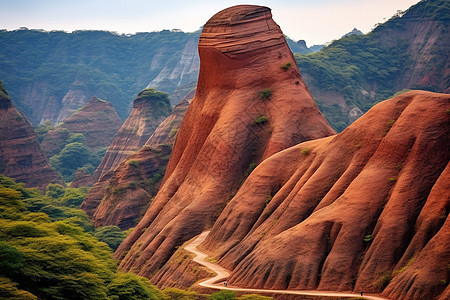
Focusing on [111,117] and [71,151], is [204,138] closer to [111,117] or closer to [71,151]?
[71,151]

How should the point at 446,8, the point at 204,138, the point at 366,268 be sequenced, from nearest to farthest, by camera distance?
1. the point at 366,268
2. the point at 204,138
3. the point at 446,8

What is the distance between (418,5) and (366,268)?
13462cm

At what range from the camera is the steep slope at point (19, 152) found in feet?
426

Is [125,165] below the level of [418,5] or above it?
below

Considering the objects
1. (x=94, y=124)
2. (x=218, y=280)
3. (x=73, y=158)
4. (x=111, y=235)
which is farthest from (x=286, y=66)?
(x=94, y=124)

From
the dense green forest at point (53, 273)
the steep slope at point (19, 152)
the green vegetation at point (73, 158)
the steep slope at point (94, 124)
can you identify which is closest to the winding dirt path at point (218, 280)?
the dense green forest at point (53, 273)

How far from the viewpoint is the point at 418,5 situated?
168 m

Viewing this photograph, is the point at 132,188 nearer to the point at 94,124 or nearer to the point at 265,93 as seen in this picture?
the point at 265,93

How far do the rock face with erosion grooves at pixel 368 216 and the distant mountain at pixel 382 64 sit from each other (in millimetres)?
89336

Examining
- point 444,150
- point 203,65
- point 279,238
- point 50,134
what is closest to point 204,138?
point 203,65

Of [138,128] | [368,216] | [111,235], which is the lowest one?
[111,235]

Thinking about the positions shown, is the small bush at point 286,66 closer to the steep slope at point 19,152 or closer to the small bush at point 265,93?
the small bush at point 265,93

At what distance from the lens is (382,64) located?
163 metres

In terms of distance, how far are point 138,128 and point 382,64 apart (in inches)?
2153
